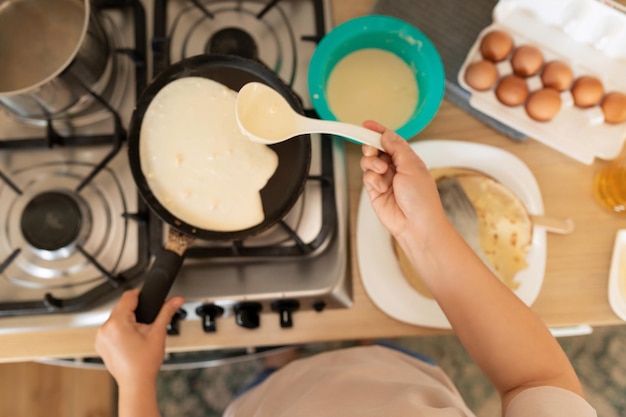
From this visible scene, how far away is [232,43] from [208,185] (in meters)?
0.23

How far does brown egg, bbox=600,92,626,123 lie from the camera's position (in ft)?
2.21

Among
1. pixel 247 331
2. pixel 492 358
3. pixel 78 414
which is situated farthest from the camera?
pixel 78 414

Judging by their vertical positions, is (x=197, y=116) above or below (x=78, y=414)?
above

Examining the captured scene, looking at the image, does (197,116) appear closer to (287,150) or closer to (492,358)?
(287,150)

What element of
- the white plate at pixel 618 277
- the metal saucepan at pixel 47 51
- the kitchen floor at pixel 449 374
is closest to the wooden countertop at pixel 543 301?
the white plate at pixel 618 277

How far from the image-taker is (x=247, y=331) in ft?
2.18

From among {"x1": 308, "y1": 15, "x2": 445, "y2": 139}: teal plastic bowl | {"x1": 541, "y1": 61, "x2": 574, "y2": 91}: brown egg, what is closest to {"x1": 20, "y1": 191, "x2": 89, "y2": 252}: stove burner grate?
{"x1": 308, "y1": 15, "x2": 445, "y2": 139}: teal plastic bowl

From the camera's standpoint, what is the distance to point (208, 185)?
620 mm

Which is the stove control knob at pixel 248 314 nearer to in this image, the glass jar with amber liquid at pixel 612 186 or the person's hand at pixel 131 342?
the person's hand at pixel 131 342

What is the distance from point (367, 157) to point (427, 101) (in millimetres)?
156

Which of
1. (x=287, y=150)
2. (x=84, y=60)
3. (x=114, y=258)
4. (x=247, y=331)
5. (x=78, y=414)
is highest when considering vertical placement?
(x=84, y=60)

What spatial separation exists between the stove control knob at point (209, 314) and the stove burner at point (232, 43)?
37 cm

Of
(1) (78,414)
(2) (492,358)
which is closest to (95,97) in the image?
(2) (492,358)

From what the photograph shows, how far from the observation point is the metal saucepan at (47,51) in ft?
2.00
